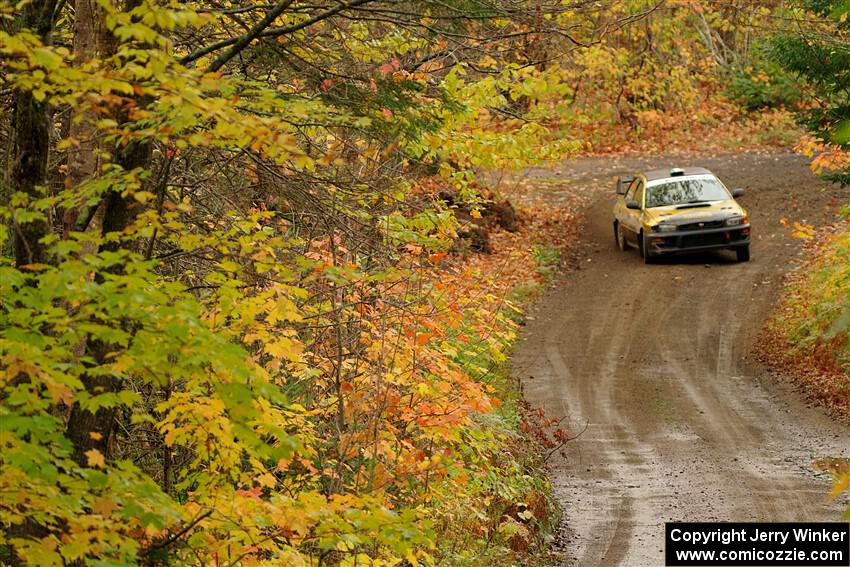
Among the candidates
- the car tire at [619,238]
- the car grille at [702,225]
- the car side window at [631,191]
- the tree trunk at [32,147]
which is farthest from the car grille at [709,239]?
the tree trunk at [32,147]

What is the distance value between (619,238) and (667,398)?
9829mm

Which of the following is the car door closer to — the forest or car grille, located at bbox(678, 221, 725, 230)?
car grille, located at bbox(678, 221, 725, 230)

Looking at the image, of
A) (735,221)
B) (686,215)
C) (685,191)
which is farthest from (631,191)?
(735,221)

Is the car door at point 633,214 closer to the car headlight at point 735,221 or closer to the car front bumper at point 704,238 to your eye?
the car front bumper at point 704,238

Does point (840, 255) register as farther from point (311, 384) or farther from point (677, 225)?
point (311, 384)

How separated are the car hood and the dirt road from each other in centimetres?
120

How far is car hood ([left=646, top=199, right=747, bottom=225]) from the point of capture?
71.5 feet

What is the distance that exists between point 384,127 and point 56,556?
11.2ft

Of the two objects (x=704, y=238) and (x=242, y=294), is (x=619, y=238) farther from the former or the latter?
(x=242, y=294)

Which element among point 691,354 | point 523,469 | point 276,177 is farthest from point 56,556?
point 691,354

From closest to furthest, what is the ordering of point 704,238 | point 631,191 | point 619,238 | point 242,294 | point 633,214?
point 242,294 → point 704,238 → point 633,214 → point 631,191 → point 619,238

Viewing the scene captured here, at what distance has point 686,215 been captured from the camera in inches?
863

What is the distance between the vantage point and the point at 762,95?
3612cm

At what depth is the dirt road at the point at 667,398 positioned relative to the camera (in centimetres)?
1139
